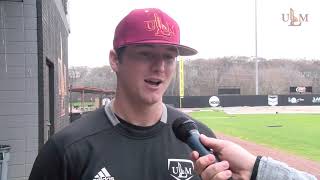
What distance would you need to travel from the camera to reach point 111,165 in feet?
7.62

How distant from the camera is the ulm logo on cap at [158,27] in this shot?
2.36 meters

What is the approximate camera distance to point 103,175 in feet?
7.48

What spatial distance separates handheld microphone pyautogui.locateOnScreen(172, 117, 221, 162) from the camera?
179 centimetres

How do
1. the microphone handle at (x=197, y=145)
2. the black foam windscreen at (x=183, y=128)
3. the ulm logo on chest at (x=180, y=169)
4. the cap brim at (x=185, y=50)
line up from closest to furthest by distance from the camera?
1. the microphone handle at (x=197, y=145)
2. the black foam windscreen at (x=183, y=128)
3. the ulm logo on chest at (x=180, y=169)
4. the cap brim at (x=185, y=50)

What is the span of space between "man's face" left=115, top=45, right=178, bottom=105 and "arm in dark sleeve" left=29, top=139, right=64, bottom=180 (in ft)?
1.46

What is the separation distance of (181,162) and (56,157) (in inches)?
22.4

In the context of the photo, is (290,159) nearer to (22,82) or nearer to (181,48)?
(22,82)

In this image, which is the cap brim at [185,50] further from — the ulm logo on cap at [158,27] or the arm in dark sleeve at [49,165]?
the arm in dark sleeve at [49,165]

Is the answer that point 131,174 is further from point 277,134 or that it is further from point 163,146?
point 277,134

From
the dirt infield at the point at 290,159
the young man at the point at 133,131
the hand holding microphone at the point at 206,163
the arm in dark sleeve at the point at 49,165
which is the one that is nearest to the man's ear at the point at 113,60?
the young man at the point at 133,131

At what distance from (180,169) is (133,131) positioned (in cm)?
28

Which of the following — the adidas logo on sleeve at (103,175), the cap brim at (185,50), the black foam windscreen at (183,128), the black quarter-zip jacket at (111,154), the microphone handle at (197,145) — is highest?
the cap brim at (185,50)

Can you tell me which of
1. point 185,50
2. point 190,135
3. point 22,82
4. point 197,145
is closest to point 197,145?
point 197,145

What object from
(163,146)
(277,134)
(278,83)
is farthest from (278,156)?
(278,83)
